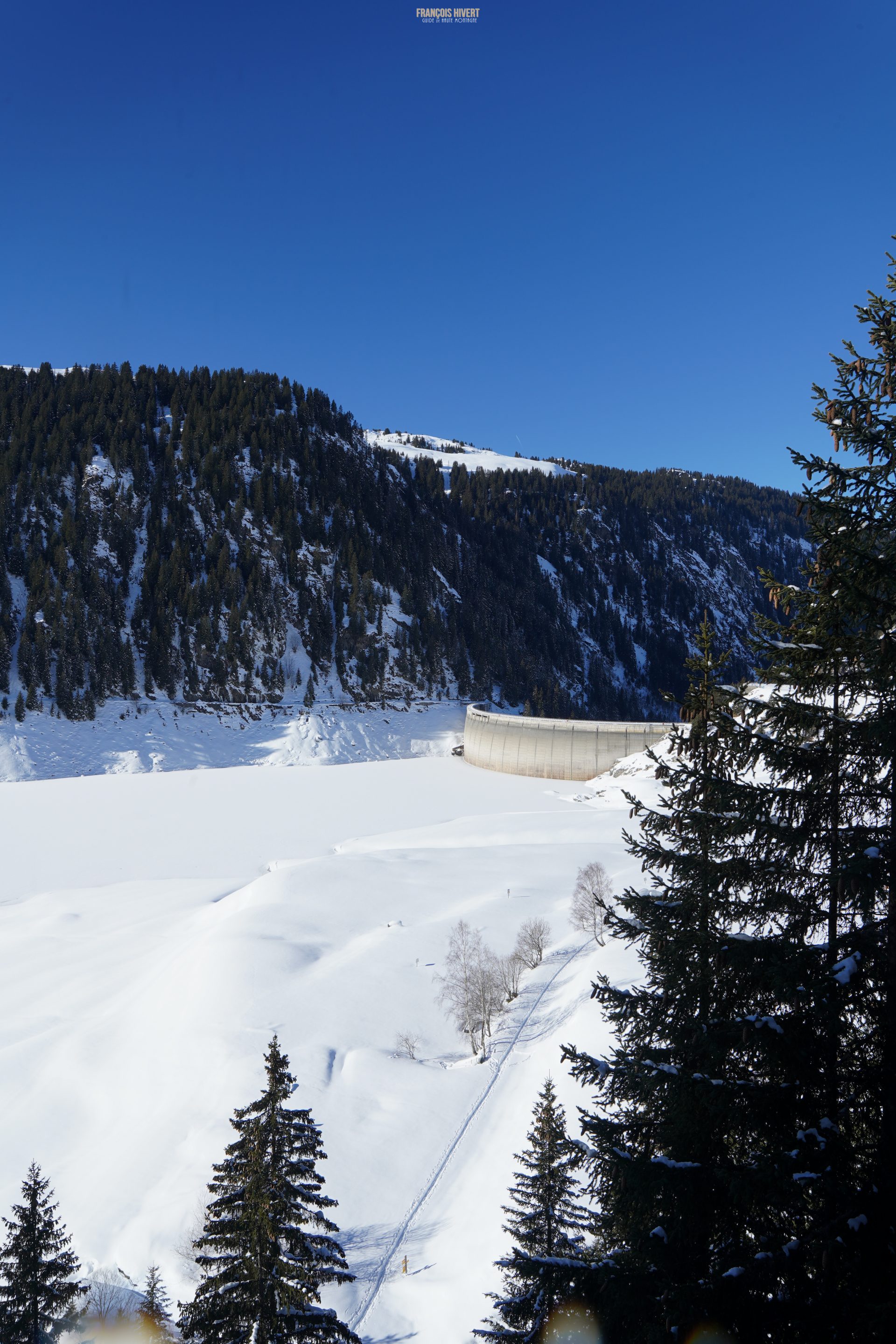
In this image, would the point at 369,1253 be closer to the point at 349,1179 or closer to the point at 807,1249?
the point at 349,1179

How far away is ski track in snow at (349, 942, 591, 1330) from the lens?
53.0 feet

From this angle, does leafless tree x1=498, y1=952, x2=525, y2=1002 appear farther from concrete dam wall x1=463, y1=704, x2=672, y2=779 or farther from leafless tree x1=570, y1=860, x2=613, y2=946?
concrete dam wall x1=463, y1=704, x2=672, y2=779

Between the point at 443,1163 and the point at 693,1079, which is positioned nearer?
the point at 693,1079

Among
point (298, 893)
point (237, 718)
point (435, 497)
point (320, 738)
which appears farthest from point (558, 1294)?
point (435, 497)

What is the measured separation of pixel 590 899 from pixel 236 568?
96.0 m

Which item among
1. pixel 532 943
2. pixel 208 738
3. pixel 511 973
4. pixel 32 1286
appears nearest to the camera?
pixel 32 1286

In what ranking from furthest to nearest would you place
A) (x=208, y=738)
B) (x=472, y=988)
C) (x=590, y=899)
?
1. (x=208, y=738)
2. (x=590, y=899)
3. (x=472, y=988)

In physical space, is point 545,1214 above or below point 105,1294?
above

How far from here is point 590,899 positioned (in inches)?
1319

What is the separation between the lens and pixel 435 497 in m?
164

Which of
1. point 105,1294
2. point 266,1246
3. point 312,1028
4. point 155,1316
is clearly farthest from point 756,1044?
point 312,1028

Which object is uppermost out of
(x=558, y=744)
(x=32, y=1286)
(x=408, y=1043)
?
(x=558, y=744)

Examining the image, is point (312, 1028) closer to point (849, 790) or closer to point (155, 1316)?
point (155, 1316)

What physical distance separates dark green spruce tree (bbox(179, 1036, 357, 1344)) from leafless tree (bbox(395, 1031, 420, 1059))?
Answer: 15.5 metres
